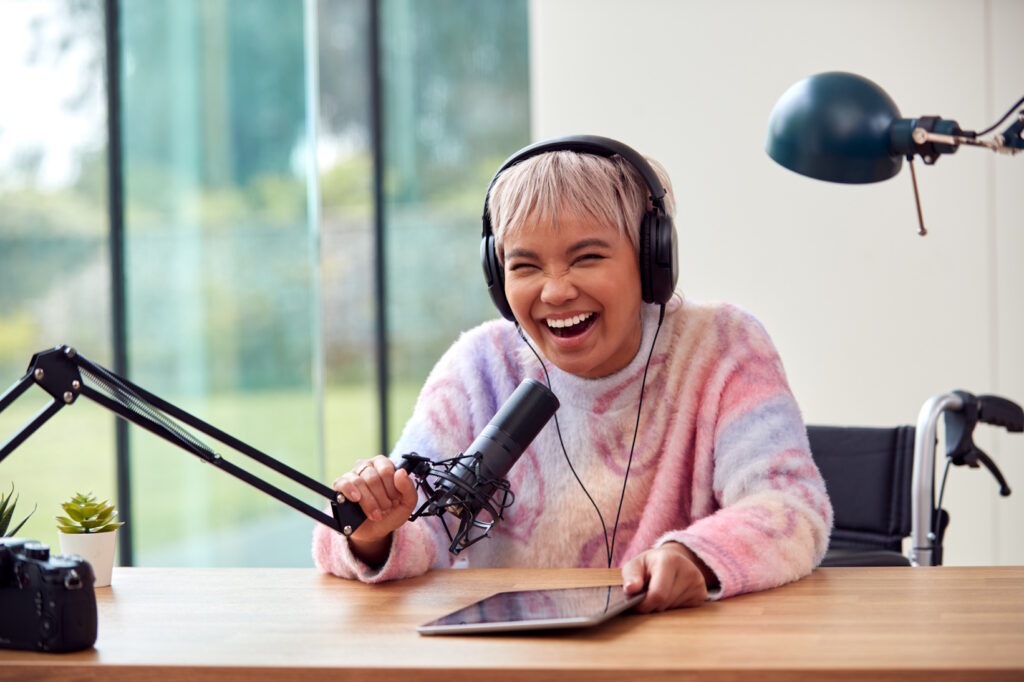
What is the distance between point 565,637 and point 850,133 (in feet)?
2.40

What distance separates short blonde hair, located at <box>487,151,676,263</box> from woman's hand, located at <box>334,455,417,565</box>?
391 millimetres

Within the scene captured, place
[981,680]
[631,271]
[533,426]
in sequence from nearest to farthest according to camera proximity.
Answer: [981,680], [533,426], [631,271]

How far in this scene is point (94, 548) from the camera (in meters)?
1.46

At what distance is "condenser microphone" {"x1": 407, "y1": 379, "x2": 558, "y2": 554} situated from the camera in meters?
1.31

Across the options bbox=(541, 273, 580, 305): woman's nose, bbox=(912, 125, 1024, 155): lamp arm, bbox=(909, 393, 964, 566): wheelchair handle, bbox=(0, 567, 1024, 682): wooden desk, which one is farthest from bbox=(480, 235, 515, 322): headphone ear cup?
bbox=(909, 393, 964, 566): wheelchair handle

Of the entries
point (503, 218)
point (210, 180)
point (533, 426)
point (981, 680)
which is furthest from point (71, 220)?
point (981, 680)

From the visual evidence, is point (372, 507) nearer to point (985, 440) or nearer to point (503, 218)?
point (503, 218)

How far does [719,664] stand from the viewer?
991 millimetres

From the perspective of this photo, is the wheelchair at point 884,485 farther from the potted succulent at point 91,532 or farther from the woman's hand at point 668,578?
the potted succulent at point 91,532

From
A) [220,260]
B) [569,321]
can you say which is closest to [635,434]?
[569,321]

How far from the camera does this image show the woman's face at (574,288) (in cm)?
153

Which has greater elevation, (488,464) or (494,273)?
(494,273)

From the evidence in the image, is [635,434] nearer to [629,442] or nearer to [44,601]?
[629,442]

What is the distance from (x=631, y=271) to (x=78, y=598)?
0.82 m
